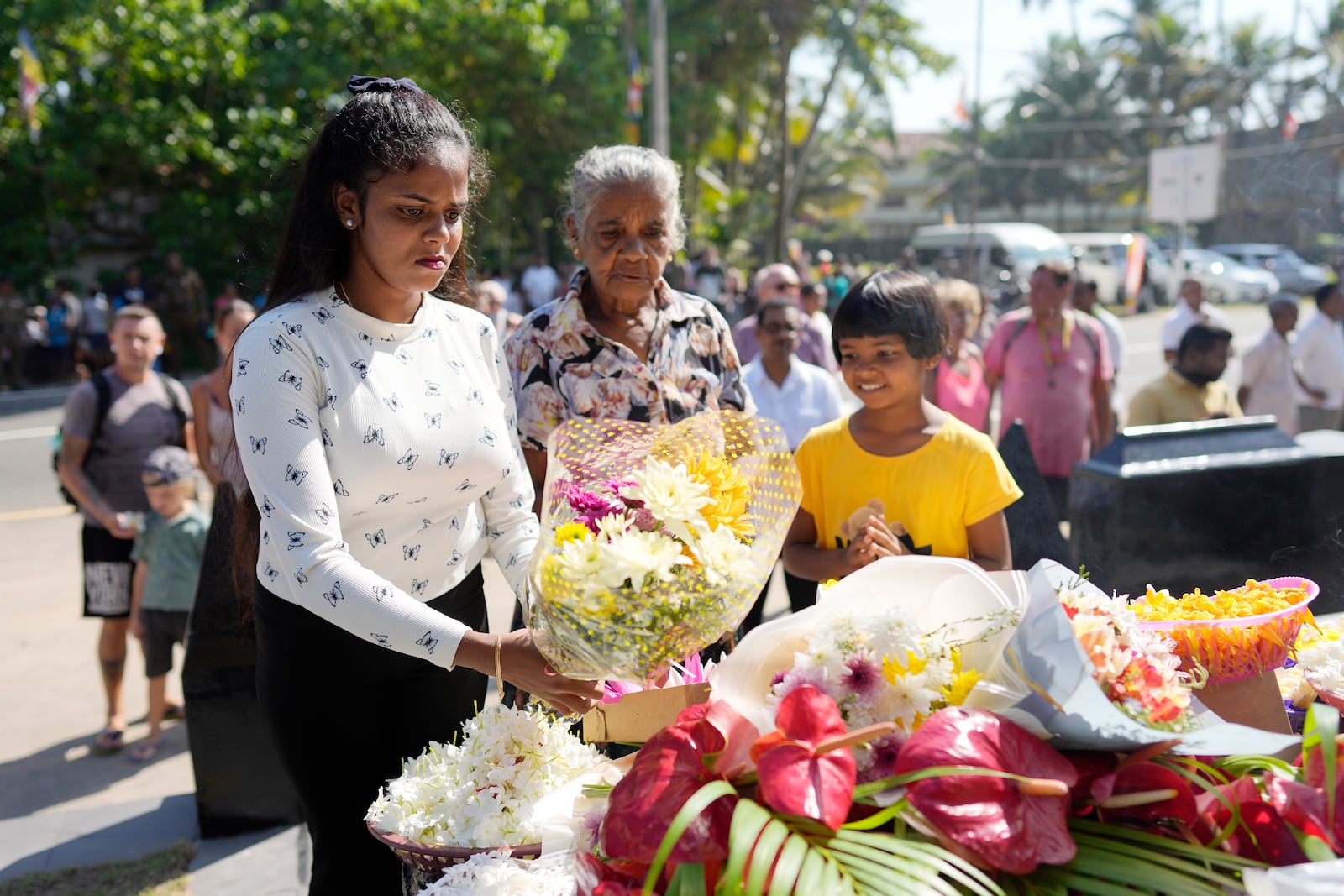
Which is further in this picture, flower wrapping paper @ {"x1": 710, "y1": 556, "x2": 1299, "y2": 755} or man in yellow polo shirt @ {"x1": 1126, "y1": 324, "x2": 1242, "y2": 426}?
man in yellow polo shirt @ {"x1": 1126, "y1": 324, "x2": 1242, "y2": 426}

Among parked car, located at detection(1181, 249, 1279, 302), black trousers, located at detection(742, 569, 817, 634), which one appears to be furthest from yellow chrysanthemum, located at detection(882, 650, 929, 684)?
parked car, located at detection(1181, 249, 1279, 302)

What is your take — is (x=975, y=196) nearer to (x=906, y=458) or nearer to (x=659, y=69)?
(x=659, y=69)

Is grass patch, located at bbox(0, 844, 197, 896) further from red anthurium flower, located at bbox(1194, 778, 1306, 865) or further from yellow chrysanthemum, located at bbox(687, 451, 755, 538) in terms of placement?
red anthurium flower, located at bbox(1194, 778, 1306, 865)

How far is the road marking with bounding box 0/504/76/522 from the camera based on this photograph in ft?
29.9

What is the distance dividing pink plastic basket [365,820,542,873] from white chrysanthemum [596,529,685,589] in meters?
0.47

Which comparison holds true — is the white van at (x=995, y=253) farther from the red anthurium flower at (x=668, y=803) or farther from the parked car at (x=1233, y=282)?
the red anthurium flower at (x=668, y=803)

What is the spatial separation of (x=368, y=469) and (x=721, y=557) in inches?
33.8

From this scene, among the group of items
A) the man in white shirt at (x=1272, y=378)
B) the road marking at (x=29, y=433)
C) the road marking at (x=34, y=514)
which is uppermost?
the man in white shirt at (x=1272, y=378)

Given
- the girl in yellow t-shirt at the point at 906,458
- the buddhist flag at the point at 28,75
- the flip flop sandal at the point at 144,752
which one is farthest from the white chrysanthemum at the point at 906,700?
the buddhist flag at the point at 28,75

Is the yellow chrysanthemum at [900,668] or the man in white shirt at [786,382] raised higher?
the yellow chrysanthemum at [900,668]

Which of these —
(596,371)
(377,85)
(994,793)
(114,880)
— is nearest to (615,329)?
(596,371)

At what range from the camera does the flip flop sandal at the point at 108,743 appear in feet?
15.3

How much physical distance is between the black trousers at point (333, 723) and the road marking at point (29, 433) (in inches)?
489

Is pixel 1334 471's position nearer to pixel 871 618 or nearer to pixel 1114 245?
pixel 871 618
